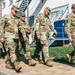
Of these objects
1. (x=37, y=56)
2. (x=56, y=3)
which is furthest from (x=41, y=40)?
(x=56, y=3)

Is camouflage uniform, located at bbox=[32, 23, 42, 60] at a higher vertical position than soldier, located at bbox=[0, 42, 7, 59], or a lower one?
higher

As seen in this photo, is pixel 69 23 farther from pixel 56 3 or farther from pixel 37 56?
pixel 56 3

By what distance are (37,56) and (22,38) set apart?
1.19 meters

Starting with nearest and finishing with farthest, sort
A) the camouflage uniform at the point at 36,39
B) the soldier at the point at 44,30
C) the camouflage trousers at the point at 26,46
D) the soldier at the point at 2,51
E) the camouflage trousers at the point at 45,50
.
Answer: the camouflage trousers at the point at 45,50 → the soldier at the point at 44,30 → the camouflage uniform at the point at 36,39 → the camouflage trousers at the point at 26,46 → the soldier at the point at 2,51

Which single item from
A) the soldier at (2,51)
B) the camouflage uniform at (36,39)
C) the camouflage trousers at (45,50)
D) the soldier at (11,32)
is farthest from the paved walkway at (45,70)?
the soldier at (2,51)

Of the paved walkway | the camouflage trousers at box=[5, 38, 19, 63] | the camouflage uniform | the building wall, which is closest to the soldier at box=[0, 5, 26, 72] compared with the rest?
the camouflage trousers at box=[5, 38, 19, 63]

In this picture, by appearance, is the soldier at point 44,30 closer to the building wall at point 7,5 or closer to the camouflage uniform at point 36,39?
the camouflage uniform at point 36,39

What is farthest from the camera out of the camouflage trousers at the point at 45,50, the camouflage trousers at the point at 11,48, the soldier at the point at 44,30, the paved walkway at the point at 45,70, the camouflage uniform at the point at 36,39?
the camouflage uniform at the point at 36,39

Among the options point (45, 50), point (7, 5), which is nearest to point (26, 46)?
point (45, 50)

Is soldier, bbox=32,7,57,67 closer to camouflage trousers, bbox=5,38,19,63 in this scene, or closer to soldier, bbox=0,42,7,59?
camouflage trousers, bbox=5,38,19,63

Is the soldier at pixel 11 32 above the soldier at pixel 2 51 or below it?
above

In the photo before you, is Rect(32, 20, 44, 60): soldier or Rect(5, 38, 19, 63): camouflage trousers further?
Rect(32, 20, 44, 60): soldier

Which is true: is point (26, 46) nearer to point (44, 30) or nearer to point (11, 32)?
point (44, 30)

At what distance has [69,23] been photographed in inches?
396
